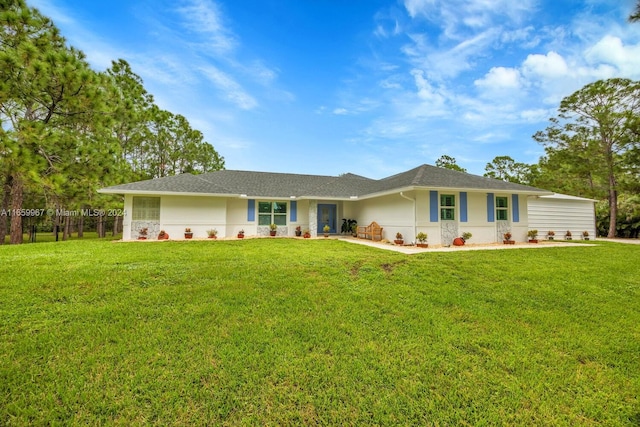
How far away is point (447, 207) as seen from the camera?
1116 cm

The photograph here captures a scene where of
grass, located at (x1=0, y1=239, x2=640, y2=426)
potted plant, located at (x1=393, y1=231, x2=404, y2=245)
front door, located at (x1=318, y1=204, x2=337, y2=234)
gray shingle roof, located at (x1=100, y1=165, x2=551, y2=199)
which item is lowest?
grass, located at (x1=0, y1=239, x2=640, y2=426)

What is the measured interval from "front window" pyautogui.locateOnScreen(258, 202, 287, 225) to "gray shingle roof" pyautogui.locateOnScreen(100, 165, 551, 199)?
695mm

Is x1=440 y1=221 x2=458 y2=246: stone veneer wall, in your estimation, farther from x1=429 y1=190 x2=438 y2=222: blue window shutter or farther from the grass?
the grass

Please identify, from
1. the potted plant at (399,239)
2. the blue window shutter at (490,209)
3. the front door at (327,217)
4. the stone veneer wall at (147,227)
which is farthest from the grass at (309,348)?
the front door at (327,217)

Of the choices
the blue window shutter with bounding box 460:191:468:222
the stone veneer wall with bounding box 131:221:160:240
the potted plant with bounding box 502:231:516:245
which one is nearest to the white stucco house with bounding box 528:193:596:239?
the potted plant with bounding box 502:231:516:245

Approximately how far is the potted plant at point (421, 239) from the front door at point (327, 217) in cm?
666

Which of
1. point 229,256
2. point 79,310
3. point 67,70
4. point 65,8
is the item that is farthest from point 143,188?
point 79,310

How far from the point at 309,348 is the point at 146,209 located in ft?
40.6

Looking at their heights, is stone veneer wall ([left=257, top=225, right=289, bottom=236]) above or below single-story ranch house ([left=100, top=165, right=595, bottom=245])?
below

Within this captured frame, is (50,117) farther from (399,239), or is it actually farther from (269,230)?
(399,239)

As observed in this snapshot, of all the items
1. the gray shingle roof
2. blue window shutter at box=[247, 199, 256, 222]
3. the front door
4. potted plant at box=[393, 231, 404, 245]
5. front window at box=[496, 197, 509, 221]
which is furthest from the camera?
the front door

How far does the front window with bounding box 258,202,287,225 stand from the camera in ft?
48.5

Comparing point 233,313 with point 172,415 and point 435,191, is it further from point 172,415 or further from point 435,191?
point 435,191

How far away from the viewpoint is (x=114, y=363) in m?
2.80
